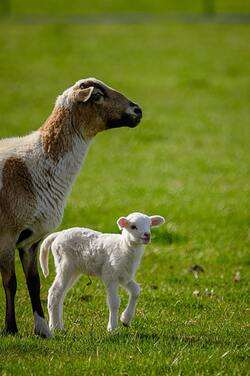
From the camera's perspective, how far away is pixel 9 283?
332 inches

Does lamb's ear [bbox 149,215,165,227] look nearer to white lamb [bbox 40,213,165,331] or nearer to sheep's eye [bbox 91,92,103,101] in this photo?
white lamb [bbox 40,213,165,331]

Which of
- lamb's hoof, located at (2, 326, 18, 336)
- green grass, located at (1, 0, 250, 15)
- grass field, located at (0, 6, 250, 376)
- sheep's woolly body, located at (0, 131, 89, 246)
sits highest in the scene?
sheep's woolly body, located at (0, 131, 89, 246)

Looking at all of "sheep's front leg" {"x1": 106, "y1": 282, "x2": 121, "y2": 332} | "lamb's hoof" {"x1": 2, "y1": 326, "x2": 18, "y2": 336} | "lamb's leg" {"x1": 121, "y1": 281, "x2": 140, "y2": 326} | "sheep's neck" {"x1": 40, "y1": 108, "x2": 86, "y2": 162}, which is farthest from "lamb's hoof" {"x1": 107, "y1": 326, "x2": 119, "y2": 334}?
"sheep's neck" {"x1": 40, "y1": 108, "x2": 86, "y2": 162}

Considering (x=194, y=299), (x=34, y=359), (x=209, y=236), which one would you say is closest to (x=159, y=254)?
(x=209, y=236)

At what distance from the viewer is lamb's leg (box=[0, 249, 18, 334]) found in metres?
8.33

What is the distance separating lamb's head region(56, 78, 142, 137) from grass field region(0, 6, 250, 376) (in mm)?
1917

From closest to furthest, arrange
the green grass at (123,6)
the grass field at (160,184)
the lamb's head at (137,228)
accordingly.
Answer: the grass field at (160,184) → the lamb's head at (137,228) → the green grass at (123,6)

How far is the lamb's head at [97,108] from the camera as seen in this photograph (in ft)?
28.5

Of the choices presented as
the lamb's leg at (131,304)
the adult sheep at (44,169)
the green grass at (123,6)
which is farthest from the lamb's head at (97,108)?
the green grass at (123,6)

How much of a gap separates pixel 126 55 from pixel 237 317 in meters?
25.2

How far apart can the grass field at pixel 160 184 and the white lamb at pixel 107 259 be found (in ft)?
0.90

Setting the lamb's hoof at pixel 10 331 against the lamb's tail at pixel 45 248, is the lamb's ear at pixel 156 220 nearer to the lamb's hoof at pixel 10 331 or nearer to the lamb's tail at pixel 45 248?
the lamb's tail at pixel 45 248

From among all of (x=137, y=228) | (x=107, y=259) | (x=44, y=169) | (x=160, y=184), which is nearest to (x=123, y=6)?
(x=160, y=184)

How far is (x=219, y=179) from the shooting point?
18656 mm
